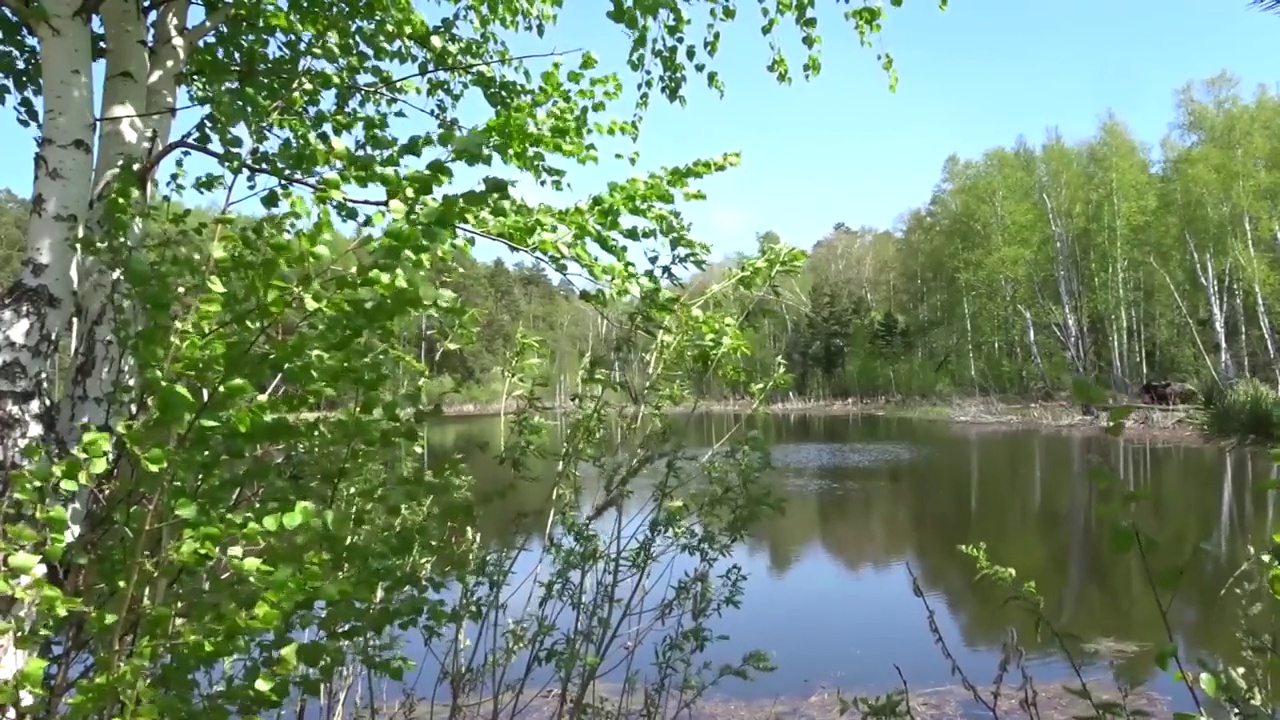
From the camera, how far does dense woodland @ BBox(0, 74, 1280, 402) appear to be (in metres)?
20.2

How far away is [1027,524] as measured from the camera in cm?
1095

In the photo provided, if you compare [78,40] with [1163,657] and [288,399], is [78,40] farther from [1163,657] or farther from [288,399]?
[1163,657]

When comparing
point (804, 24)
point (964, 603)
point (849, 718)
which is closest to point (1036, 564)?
point (964, 603)

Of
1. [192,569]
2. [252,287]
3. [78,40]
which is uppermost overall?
[78,40]

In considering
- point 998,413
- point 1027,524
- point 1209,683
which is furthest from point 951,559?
point 998,413

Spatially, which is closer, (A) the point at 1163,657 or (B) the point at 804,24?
(A) the point at 1163,657

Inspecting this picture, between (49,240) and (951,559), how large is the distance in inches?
353

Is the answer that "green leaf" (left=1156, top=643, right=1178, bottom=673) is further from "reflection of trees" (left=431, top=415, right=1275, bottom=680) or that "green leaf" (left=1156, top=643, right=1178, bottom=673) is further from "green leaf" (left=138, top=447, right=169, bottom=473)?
"green leaf" (left=138, top=447, right=169, bottom=473)

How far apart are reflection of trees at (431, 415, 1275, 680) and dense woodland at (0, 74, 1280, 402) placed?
11.3ft

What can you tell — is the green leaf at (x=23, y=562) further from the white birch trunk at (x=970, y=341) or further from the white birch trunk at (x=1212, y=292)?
the white birch trunk at (x=970, y=341)

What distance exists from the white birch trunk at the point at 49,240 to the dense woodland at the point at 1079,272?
39.3ft

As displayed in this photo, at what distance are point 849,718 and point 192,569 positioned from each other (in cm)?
458

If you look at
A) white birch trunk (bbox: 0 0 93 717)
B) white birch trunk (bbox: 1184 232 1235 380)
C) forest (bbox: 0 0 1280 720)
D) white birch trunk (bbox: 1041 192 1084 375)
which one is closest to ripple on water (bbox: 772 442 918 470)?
white birch trunk (bbox: 1184 232 1235 380)

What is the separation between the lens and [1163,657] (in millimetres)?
1547
